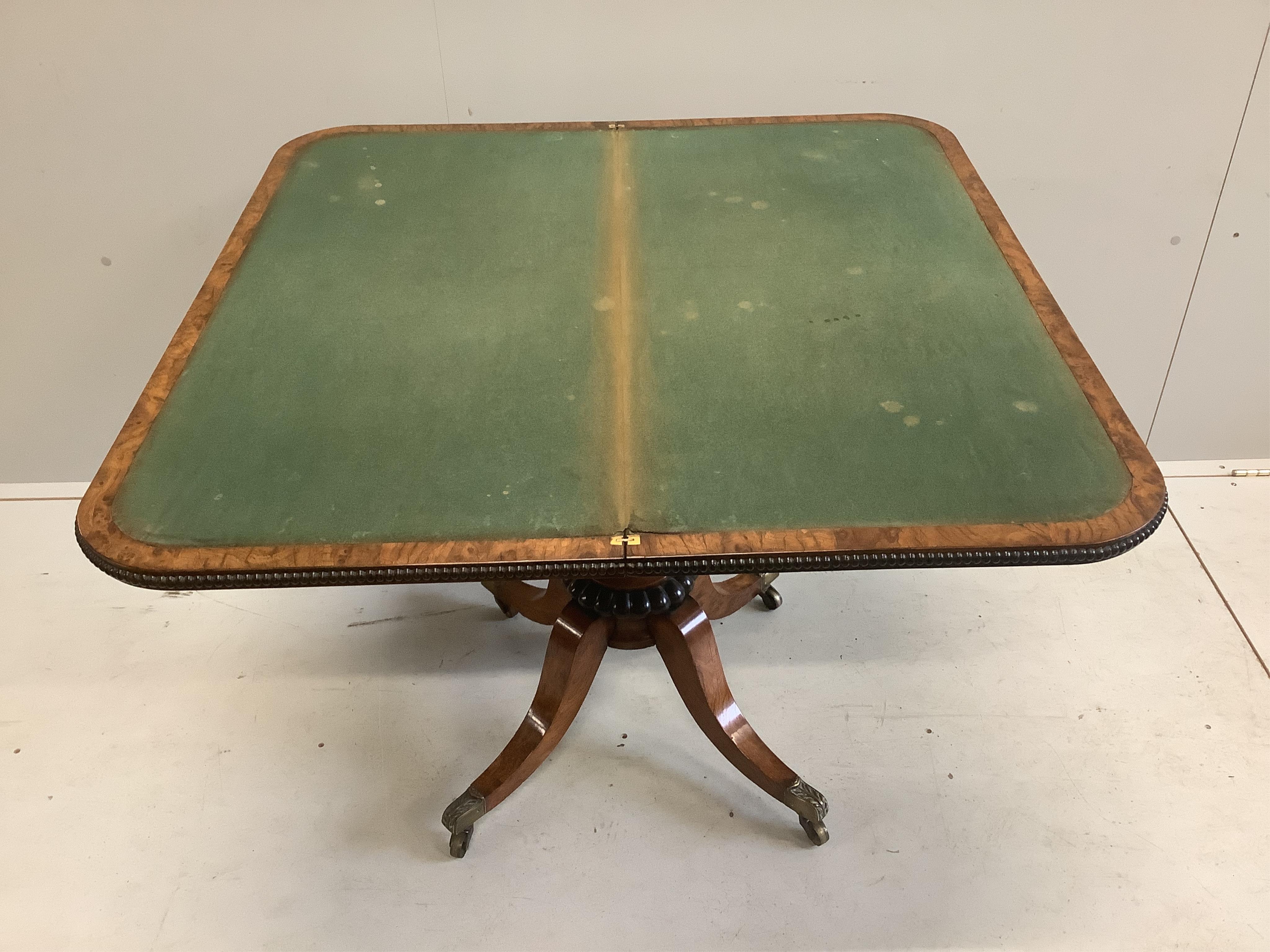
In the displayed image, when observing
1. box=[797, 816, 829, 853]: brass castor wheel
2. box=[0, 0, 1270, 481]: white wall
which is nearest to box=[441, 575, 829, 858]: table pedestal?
box=[797, 816, 829, 853]: brass castor wheel

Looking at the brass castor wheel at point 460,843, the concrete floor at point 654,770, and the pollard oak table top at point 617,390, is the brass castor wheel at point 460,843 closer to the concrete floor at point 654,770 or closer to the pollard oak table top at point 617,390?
the concrete floor at point 654,770

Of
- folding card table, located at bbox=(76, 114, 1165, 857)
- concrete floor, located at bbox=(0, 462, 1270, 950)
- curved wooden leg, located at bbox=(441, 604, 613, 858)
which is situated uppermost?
folding card table, located at bbox=(76, 114, 1165, 857)

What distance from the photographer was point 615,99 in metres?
1.88

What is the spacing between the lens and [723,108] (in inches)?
74.4

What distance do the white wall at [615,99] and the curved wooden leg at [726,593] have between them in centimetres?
94

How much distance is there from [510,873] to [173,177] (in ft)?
4.98

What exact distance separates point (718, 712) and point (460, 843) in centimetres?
46

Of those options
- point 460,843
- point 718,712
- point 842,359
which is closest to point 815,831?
point 718,712

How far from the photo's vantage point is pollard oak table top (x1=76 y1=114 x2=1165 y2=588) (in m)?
0.92

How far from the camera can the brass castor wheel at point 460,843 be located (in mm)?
1495

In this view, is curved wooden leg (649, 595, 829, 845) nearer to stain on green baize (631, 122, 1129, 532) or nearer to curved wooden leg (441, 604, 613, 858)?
curved wooden leg (441, 604, 613, 858)

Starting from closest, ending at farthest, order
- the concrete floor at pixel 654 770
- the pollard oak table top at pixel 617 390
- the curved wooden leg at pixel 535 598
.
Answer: the pollard oak table top at pixel 617 390, the concrete floor at pixel 654 770, the curved wooden leg at pixel 535 598

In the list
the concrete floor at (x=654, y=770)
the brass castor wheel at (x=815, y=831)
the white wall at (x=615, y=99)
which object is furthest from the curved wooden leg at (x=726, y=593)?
the white wall at (x=615, y=99)

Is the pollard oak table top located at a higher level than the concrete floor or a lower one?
higher
